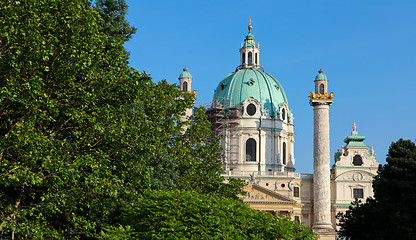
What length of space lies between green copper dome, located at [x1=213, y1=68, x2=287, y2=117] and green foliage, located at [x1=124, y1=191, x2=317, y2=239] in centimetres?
6681

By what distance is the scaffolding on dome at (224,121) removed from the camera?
8794 cm

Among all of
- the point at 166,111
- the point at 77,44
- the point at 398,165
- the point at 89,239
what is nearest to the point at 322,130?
the point at 398,165

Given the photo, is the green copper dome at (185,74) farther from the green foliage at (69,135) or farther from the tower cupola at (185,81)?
the green foliage at (69,135)

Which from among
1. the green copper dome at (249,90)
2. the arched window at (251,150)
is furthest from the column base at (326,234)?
the green copper dome at (249,90)

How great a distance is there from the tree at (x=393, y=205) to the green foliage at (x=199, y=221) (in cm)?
1558

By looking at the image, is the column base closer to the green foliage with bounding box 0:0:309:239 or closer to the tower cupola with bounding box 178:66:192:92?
the tower cupola with bounding box 178:66:192:92

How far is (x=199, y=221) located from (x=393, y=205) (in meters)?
21.0

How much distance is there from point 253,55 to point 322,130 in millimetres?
31172

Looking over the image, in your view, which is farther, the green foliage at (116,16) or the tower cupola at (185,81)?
the tower cupola at (185,81)

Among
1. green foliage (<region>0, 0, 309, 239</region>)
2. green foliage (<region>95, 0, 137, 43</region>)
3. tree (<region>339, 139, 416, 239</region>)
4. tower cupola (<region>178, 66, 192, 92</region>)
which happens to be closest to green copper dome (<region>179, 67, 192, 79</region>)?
tower cupola (<region>178, 66, 192, 92</region>)

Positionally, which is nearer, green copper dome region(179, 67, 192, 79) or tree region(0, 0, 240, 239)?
tree region(0, 0, 240, 239)

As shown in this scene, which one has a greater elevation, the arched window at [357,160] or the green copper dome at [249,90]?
the green copper dome at [249,90]

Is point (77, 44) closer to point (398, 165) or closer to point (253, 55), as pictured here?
point (398, 165)

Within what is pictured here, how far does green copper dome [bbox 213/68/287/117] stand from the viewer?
9100 centimetres
